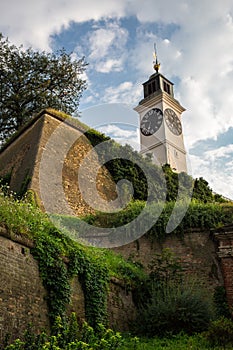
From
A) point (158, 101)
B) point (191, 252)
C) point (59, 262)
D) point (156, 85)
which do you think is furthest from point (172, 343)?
point (156, 85)

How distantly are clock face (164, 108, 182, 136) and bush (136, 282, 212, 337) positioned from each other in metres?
31.0

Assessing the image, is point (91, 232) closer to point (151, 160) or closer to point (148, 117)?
point (151, 160)

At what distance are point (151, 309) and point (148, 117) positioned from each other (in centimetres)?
3323

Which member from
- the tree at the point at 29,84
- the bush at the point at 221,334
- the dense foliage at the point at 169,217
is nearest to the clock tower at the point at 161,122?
the tree at the point at 29,84

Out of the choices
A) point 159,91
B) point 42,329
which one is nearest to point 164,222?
point 42,329

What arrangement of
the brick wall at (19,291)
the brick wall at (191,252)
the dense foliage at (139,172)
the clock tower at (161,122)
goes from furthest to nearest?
the clock tower at (161,122) → the dense foliage at (139,172) → the brick wall at (191,252) → the brick wall at (19,291)

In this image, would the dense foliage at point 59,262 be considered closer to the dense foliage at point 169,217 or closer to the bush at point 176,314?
the bush at point 176,314

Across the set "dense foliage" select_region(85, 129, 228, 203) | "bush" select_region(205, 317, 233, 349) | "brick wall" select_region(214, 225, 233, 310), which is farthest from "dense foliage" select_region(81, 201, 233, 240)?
"bush" select_region(205, 317, 233, 349)

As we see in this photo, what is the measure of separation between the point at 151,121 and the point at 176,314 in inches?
1310

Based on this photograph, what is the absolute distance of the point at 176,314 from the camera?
10086 millimetres

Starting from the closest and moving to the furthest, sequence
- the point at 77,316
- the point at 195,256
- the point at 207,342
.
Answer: the point at 207,342 < the point at 77,316 < the point at 195,256

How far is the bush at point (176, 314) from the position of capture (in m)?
9.98

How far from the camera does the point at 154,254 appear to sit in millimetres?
13508

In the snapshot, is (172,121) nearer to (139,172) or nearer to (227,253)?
(139,172)
